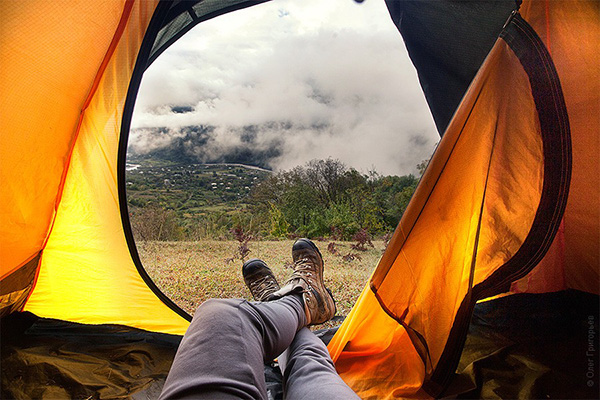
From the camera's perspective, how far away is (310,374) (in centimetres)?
70

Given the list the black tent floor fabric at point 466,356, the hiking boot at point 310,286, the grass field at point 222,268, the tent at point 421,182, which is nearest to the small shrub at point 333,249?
the grass field at point 222,268

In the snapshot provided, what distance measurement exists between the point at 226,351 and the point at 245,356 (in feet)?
0.12

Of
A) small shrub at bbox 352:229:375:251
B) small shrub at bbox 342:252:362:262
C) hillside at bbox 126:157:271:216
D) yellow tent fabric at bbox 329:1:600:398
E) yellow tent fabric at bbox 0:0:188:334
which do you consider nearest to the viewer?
yellow tent fabric at bbox 329:1:600:398

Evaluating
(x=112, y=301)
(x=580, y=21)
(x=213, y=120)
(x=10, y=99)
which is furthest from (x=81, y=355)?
(x=213, y=120)

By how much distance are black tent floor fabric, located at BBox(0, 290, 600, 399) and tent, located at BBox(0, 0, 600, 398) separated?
0.08 ft

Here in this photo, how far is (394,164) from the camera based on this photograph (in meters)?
3.29

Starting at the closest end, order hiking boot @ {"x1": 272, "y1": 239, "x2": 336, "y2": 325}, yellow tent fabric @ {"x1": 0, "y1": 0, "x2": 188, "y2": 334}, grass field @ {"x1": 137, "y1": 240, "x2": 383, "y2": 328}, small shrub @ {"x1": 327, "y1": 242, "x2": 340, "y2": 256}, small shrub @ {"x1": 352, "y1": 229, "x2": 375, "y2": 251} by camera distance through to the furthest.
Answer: yellow tent fabric @ {"x1": 0, "y1": 0, "x2": 188, "y2": 334} < hiking boot @ {"x1": 272, "y1": 239, "x2": 336, "y2": 325} < grass field @ {"x1": 137, "y1": 240, "x2": 383, "y2": 328} < small shrub @ {"x1": 327, "y1": 242, "x2": 340, "y2": 256} < small shrub @ {"x1": 352, "y1": 229, "x2": 375, "y2": 251}

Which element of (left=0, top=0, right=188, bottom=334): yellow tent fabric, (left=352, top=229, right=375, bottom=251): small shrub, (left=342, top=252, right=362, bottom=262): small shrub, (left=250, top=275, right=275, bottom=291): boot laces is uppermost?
(left=0, top=0, right=188, bottom=334): yellow tent fabric

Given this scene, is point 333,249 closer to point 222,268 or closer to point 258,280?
point 222,268

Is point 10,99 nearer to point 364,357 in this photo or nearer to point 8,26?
point 8,26

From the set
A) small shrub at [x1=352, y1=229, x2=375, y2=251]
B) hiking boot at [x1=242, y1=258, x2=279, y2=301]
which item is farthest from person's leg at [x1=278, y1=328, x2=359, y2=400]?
small shrub at [x1=352, y1=229, x2=375, y2=251]

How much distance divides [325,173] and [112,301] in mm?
2585

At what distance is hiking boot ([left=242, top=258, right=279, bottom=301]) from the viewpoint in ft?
4.30

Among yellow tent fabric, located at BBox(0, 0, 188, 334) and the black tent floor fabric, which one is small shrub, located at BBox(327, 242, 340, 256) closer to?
the black tent floor fabric
